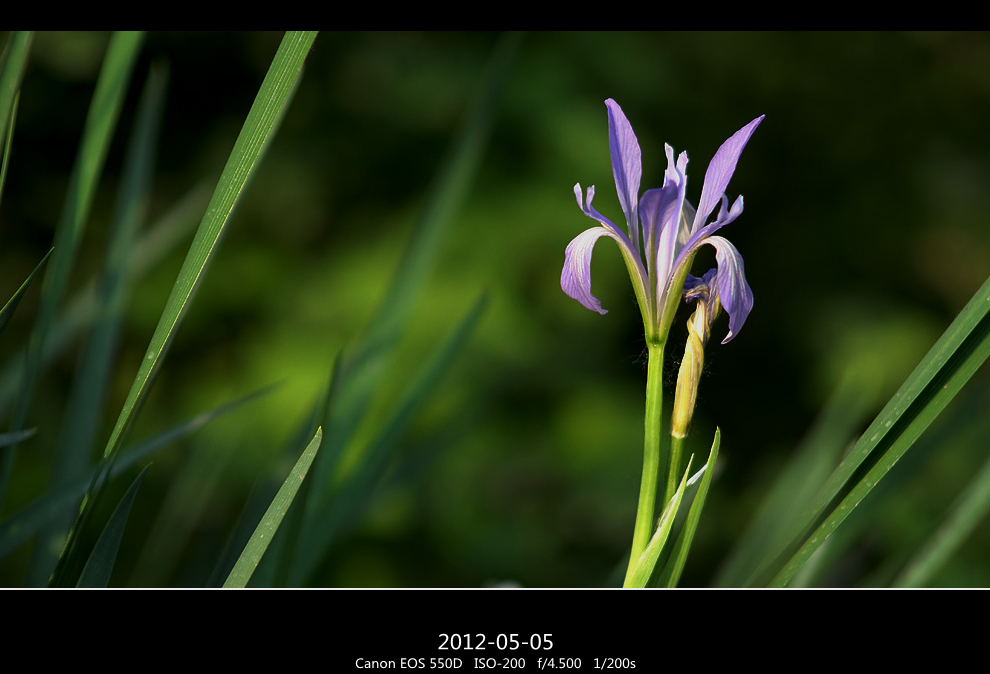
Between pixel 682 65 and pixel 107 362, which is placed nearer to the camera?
pixel 107 362

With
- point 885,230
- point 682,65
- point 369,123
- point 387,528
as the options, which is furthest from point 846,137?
point 387,528

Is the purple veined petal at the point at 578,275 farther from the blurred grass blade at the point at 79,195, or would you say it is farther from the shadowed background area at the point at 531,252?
the shadowed background area at the point at 531,252

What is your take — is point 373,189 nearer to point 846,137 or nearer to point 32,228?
point 32,228

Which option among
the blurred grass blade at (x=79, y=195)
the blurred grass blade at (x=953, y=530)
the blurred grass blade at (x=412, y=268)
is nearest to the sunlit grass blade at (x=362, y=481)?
the blurred grass blade at (x=412, y=268)

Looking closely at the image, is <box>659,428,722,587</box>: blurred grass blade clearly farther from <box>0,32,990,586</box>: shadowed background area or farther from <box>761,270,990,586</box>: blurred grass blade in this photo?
<box>0,32,990,586</box>: shadowed background area

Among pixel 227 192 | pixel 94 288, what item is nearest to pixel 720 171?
pixel 227 192
